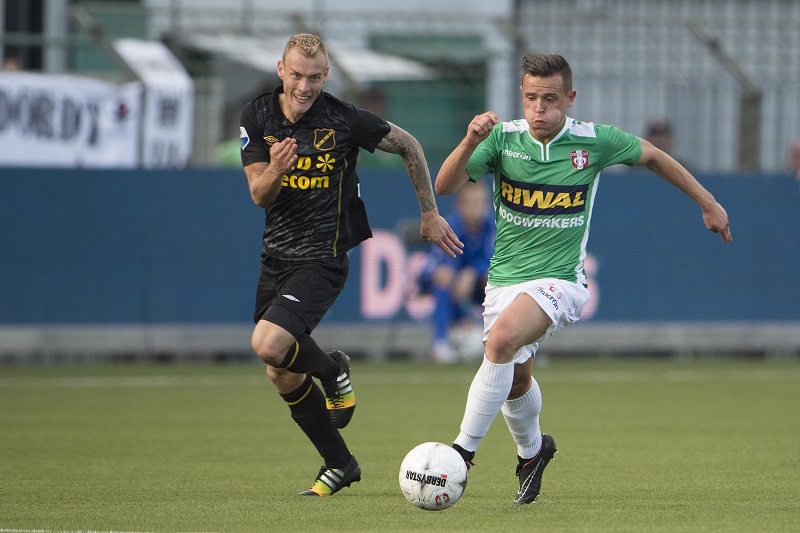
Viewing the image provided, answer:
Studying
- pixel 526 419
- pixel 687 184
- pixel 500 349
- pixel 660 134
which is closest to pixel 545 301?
pixel 500 349

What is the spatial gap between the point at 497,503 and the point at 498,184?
1.51m

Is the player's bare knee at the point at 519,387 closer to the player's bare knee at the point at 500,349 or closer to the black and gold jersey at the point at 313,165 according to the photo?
the player's bare knee at the point at 500,349

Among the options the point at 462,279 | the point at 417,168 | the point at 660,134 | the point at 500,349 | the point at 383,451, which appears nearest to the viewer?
the point at 500,349

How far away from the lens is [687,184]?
6.91 metres

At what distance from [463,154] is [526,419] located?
4.32 ft

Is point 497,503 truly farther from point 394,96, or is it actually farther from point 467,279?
point 394,96

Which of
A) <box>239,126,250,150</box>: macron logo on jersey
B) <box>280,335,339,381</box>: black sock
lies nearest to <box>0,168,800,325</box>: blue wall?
<box>239,126,250,150</box>: macron logo on jersey

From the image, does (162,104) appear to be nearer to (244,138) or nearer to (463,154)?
Result: (244,138)

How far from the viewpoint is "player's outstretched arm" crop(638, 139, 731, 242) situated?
6879 mm

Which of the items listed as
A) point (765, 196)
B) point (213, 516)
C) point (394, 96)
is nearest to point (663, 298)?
point (765, 196)

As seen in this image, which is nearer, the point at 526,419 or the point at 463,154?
the point at 463,154

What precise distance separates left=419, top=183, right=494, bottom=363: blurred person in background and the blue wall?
47cm

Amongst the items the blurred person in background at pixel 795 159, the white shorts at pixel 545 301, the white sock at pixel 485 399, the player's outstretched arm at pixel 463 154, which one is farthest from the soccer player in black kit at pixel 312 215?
the blurred person in background at pixel 795 159

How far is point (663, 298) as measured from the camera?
15875 mm
